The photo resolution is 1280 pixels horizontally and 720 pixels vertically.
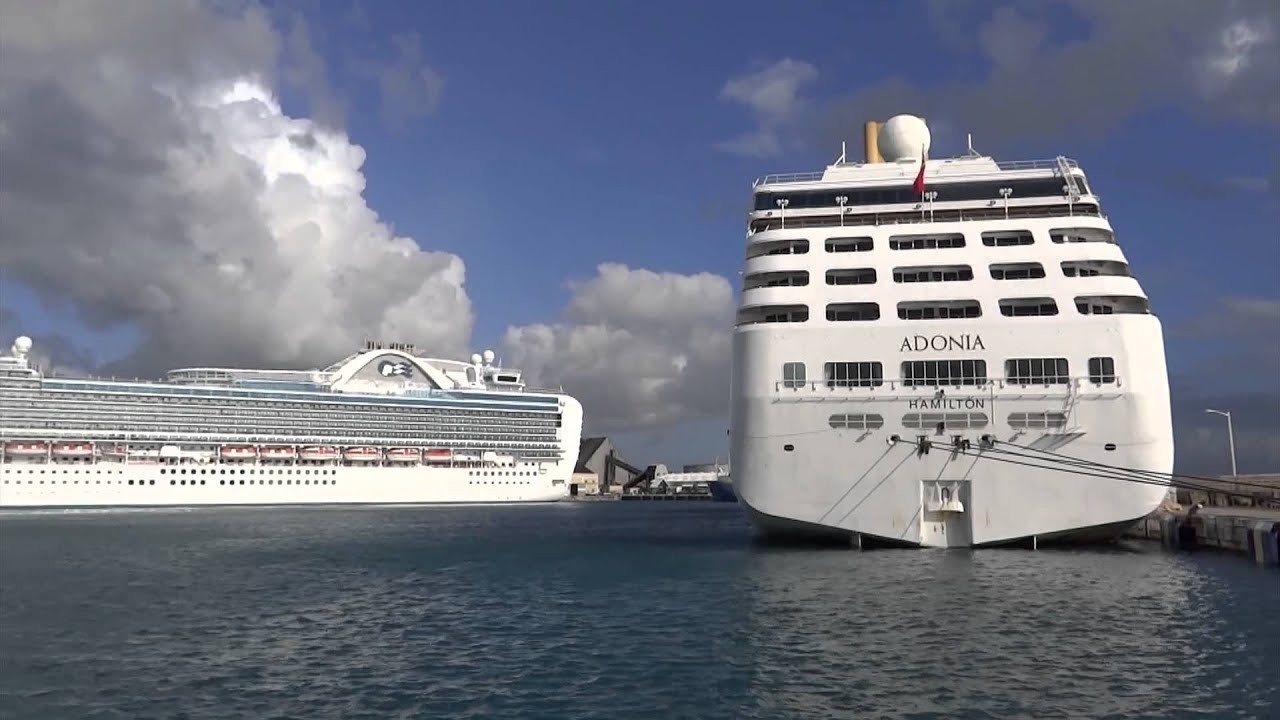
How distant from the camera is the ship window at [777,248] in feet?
96.8

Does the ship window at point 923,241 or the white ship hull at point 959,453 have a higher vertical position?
the ship window at point 923,241

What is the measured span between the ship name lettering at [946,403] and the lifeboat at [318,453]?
75.0m

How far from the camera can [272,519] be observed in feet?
208

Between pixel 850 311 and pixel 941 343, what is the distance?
3.05m

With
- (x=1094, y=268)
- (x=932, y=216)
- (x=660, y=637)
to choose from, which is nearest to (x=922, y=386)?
(x=1094, y=268)

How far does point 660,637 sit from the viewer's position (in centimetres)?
1661

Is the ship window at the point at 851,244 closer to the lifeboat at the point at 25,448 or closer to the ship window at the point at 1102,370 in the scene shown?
the ship window at the point at 1102,370

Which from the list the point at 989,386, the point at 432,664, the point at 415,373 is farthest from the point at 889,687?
the point at 415,373

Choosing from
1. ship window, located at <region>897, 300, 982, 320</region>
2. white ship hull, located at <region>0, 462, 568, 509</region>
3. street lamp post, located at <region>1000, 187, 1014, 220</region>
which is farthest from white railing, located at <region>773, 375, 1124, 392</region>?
white ship hull, located at <region>0, 462, 568, 509</region>

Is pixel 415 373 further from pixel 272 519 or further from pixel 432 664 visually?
pixel 432 664

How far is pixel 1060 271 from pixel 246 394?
264ft

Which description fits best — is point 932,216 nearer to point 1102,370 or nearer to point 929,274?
point 929,274

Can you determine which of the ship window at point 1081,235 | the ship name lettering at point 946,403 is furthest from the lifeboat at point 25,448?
the ship window at point 1081,235

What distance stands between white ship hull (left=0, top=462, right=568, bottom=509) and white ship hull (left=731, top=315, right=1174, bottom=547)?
70.0 metres
